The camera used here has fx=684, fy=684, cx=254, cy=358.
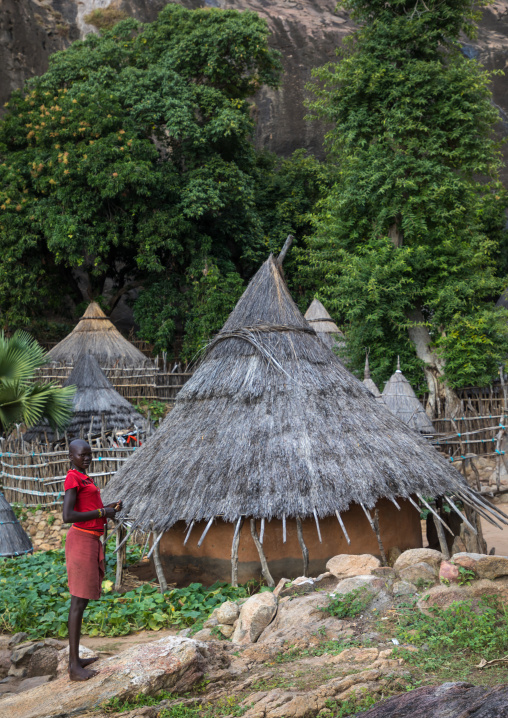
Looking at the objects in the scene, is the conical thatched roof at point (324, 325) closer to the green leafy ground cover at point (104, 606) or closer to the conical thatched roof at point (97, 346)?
the conical thatched roof at point (97, 346)

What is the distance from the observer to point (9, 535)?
381 inches

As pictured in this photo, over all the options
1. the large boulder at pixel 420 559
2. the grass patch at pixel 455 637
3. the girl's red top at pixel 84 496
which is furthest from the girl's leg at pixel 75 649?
the large boulder at pixel 420 559

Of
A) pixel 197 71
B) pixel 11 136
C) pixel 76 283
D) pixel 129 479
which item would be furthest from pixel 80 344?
pixel 129 479

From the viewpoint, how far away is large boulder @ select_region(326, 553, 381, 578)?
6.26 m

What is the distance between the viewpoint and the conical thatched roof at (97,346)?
62.8ft

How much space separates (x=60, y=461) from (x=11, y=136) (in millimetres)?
14243

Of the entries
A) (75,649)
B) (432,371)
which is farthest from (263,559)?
(432,371)

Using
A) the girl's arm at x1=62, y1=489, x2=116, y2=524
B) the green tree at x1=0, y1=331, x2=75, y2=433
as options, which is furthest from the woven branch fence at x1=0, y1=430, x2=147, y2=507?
the girl's arm at x1=62, y1=489, x2=116, y2=524

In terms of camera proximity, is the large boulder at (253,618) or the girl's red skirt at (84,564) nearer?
the girl's red skirt at (84,564)

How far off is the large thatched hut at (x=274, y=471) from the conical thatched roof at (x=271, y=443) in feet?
0.05

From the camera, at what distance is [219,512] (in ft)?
23.4

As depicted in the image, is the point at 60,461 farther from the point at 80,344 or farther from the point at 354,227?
the point at 354,227

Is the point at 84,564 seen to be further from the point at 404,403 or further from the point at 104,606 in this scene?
the point at 404,403

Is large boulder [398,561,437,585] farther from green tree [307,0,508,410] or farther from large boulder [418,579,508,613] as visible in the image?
green tree [307,0,508,410]
